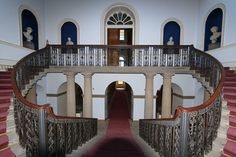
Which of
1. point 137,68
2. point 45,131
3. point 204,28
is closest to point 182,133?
point 45,131

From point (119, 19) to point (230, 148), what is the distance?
9.57 metres

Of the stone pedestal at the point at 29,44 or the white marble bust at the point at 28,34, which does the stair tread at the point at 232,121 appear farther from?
the white marble bust at the point at 28,34

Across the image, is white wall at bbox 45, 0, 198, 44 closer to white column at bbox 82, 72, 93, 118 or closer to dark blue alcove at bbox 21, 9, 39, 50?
dark blue alcove at bbox 21, 9, 39, 50

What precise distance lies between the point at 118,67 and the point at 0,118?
5835 mm

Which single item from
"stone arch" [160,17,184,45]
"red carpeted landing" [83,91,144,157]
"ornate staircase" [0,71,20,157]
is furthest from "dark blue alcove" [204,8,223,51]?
"ornate staircase" [0,71,20,157]

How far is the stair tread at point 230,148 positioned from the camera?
3.06m

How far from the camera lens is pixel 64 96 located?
1133 cm

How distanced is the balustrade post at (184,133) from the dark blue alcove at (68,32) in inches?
371

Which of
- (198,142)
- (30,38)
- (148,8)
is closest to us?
(198,142)

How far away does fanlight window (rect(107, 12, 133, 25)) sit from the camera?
10.6 m

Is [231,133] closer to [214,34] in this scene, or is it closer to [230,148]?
[230,148]

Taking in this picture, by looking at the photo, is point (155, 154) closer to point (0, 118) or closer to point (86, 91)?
point (0, 118)

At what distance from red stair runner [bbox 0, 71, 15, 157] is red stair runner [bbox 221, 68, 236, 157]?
4.32 m

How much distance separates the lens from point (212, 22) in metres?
9.02
